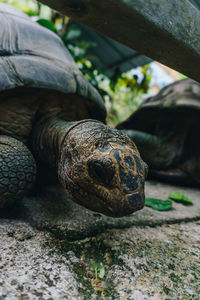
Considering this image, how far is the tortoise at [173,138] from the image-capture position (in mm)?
3383

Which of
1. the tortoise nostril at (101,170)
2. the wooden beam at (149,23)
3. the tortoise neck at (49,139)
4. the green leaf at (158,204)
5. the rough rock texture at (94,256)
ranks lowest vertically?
the green leaf at (158,204)

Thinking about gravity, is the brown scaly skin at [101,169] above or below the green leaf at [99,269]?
above

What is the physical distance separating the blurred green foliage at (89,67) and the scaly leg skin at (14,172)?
3.27m

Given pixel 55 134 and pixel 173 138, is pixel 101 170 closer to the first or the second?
pixel 55 134

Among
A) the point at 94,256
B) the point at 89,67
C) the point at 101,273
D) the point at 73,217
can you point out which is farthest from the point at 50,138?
the point at 89,67

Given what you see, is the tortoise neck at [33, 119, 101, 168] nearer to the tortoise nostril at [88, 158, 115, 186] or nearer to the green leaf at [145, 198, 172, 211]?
the tortoise nostril at [88, 158, 115, 186]

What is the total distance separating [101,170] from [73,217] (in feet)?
1.71

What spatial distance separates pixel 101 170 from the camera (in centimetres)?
132

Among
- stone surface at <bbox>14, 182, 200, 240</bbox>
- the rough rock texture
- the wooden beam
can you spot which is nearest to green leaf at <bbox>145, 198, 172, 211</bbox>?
stone surface at <bbox>14, 182, 200, 240</bbox>

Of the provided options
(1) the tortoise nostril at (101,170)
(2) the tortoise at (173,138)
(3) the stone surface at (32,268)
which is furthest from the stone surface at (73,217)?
(2) the tortoise at (173,138)

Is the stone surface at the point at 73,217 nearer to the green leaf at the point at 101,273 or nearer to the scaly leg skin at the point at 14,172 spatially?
the scaly leg skin at the point at 14,172

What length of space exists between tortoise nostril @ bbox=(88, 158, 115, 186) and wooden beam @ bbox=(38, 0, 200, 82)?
0.62 m

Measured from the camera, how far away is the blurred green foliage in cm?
486

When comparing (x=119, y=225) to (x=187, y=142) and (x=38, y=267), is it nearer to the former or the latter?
(x=38, y=267)
